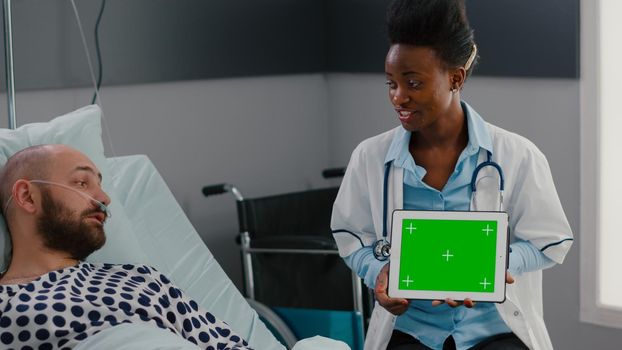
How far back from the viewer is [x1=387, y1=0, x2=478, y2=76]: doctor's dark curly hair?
2178 mm

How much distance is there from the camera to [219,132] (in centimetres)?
367

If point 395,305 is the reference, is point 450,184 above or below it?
above

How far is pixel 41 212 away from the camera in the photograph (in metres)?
2.21

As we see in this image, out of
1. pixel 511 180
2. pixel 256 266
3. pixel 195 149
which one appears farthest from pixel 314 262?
pixel 511 180

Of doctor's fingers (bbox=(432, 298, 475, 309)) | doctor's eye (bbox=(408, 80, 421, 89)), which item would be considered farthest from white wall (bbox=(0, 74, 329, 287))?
doctor's fingers (bbox=(432, 298, 475, 309))

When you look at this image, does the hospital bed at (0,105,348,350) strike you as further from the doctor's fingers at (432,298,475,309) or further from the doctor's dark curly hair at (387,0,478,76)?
the doctor's dark curly hair at (387,0,478,76)

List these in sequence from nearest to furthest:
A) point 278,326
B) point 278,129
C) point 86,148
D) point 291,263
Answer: point 86,148 → point 278,326 → point 291,263 → point 278,129

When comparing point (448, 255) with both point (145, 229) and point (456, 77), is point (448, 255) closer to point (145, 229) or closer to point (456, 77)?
point (456, 77)

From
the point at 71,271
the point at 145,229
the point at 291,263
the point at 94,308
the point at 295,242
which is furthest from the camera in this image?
the point at 291,263

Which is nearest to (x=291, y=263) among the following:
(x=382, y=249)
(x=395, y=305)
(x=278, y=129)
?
(x=278, y=129)

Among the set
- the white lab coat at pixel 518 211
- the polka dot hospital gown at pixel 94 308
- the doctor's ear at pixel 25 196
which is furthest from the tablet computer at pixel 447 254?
the doctor's ear at pixel 25 196

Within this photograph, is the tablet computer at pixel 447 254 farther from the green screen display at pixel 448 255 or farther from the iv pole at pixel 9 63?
the iv pole at pixel 9 63

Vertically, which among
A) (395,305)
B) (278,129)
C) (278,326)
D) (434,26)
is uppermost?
(434,26)

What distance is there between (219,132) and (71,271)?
1551mm
